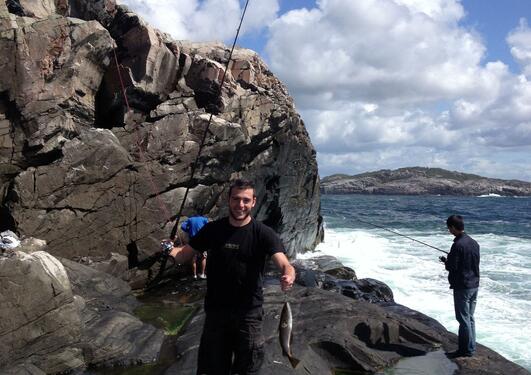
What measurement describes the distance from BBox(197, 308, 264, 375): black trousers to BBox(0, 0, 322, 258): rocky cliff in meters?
8.10

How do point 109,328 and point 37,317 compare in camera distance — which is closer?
point 37,317

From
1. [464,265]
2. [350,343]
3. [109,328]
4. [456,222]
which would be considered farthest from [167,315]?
[456,222]

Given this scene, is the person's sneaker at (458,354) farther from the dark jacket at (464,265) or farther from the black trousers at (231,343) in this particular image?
the black trousers at (231,343)

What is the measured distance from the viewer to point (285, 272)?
15.0 ft

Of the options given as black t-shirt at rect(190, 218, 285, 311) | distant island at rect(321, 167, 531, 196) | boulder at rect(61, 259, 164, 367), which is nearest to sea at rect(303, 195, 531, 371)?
boulder at rect(61, 259, 164, 367)

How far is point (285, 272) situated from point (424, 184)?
160m

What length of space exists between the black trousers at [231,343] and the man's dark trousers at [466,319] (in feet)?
17.0

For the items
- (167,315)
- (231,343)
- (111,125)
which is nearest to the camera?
(231,343)

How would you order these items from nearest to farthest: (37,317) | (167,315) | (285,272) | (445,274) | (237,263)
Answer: (285,272)
(237,263)
(37,317)
(167,315)
(445,274)

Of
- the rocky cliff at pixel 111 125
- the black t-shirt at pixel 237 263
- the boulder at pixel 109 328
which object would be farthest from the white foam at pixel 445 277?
the black t-shirt at pixel 237 263

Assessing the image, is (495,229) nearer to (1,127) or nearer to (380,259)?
(380,259)

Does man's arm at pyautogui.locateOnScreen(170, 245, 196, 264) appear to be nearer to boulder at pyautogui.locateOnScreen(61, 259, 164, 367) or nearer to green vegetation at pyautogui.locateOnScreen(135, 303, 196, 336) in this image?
boulder at pyautogui.locateOnScreen(61, 259, 164, 367)

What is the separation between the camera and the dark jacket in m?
8.64

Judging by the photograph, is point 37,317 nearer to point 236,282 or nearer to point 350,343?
point 236,282
